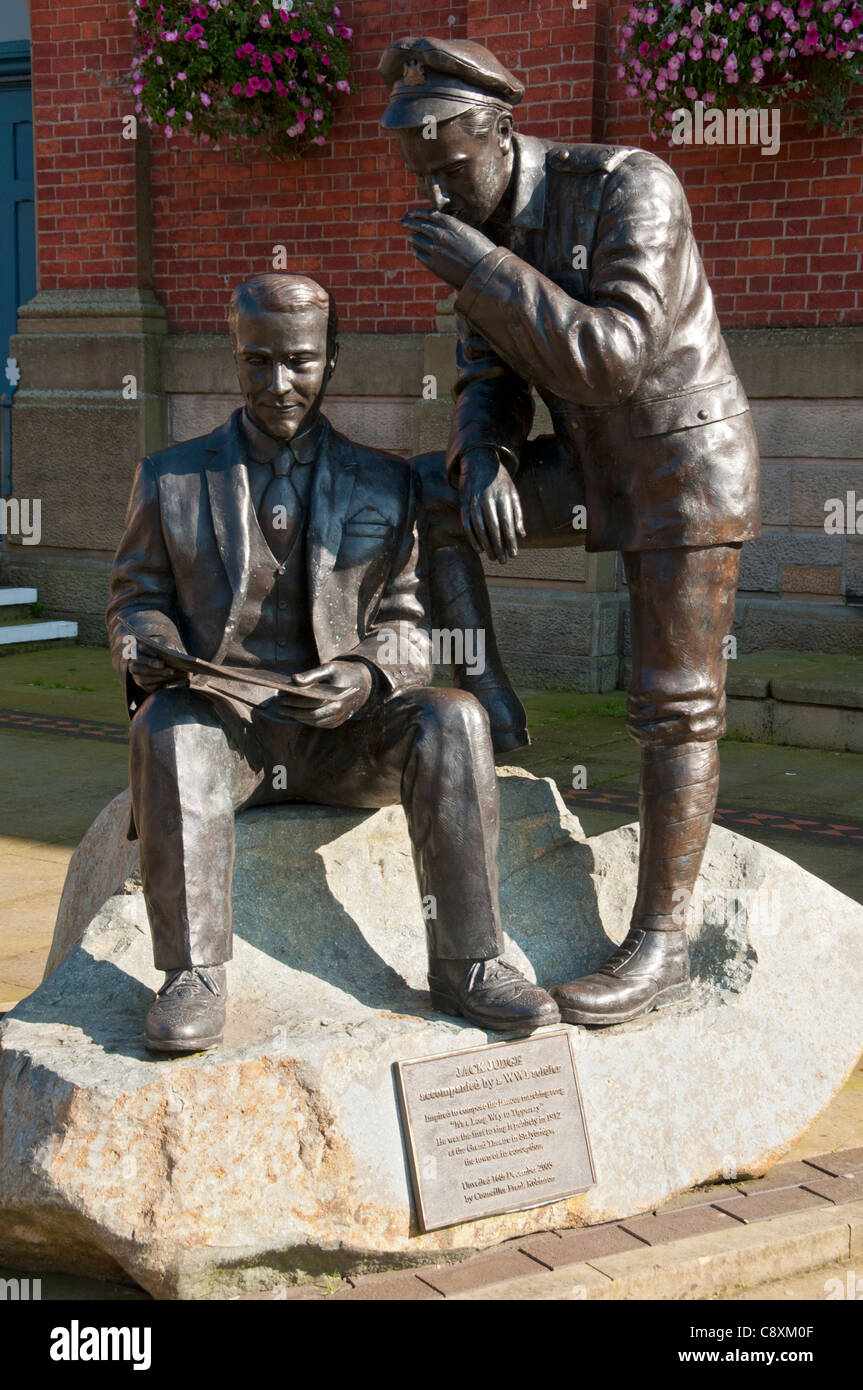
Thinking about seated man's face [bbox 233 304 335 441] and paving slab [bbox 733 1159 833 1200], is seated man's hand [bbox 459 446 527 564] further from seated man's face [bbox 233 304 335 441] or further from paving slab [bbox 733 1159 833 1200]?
paving slab [bbox 733 1159 833 1200]

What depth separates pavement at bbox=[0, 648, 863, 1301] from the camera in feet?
10.2

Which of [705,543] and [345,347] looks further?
[345,347]

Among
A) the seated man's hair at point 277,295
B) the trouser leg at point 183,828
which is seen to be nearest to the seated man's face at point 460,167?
the seated man's hair at point 277,295

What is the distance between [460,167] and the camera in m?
3.42

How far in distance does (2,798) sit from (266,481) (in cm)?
351

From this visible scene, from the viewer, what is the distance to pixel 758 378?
816 cm

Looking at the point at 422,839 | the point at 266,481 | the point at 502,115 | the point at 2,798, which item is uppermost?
the point at 502,115

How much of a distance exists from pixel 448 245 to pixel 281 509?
2.17 feet

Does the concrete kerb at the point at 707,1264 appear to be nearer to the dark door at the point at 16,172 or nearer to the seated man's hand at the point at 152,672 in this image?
the seated man's hand at the point at 152,672

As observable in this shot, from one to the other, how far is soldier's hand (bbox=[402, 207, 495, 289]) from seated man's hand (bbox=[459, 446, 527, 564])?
41 cm

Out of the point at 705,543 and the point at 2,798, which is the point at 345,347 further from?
the point at 705,543

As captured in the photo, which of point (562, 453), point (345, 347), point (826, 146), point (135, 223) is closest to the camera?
point (562, 453)

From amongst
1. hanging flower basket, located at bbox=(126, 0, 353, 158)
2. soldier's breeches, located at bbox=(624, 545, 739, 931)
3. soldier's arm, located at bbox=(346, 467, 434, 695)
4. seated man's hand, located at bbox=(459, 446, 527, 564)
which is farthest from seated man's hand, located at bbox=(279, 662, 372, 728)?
hanging flower basket, located at bbox=(126, 0, 353, 158)

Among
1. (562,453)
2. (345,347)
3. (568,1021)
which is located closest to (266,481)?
(562,453)
